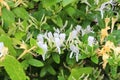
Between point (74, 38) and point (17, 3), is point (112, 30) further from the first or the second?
point (17, 3)

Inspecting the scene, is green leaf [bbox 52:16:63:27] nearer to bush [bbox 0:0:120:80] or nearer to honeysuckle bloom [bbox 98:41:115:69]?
bush [bbox 0:0:120:80]

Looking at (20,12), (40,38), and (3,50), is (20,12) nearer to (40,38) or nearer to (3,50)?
(40,38)

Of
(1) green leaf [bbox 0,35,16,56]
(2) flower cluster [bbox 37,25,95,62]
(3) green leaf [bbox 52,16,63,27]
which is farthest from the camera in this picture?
(3) green leaf [bbox 52,16,63,27]

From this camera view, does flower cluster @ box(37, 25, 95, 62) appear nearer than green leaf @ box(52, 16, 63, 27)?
Yes

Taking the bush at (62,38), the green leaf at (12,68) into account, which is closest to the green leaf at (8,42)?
the bush at (62,38)

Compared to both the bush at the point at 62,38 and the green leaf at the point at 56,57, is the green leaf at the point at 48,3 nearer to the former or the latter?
the bush at the point at 62,38

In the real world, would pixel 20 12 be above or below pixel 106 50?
above

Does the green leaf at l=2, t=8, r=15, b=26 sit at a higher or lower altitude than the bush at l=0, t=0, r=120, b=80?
higher

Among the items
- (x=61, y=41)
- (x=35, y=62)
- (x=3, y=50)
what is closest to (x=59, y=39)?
(x=61, y=41)

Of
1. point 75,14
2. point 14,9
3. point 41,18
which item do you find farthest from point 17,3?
point 75,14

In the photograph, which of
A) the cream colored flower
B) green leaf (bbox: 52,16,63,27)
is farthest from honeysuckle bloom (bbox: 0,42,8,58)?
green leaf (bbox: 52,16,63,27)

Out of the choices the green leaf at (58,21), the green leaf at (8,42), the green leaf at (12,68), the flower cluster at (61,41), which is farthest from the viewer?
the green leaf at (58,21)
